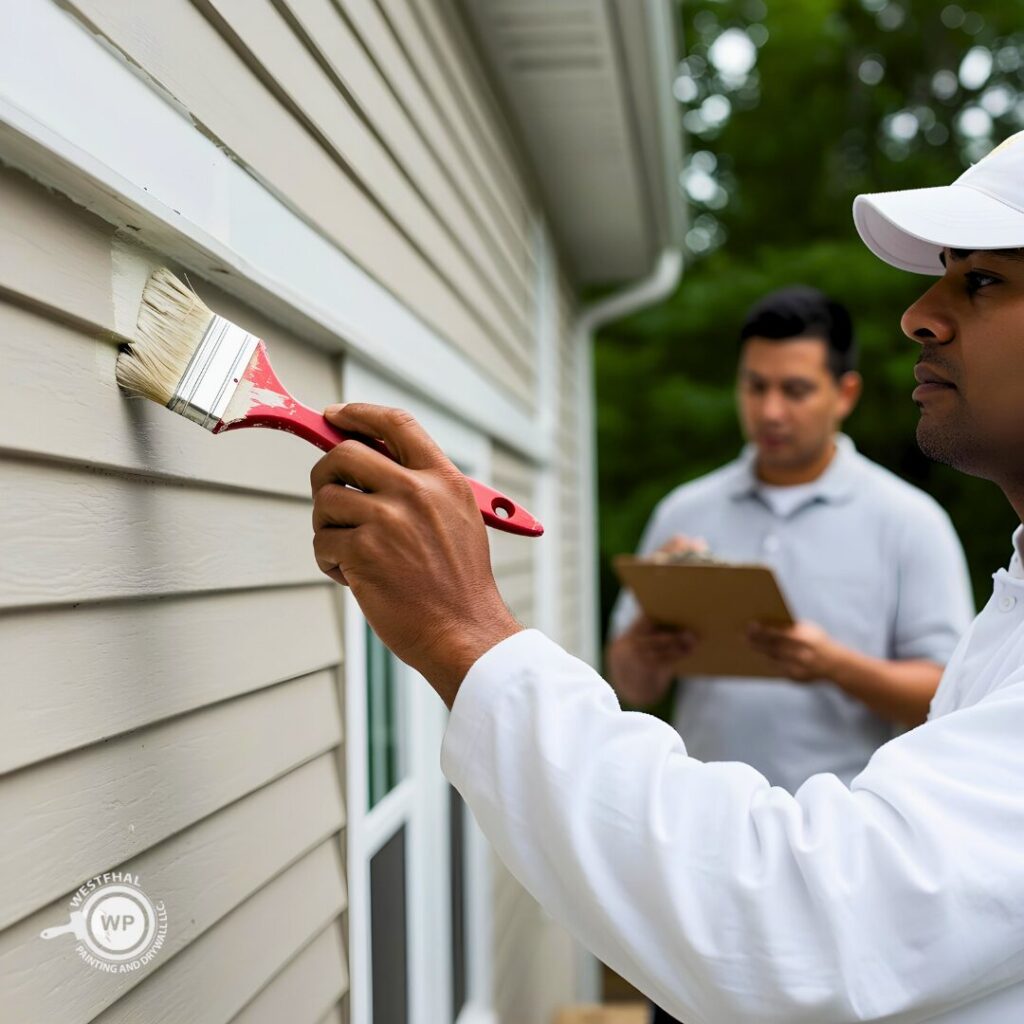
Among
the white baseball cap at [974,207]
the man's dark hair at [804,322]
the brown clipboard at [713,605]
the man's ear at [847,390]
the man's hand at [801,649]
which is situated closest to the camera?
the white baseball cap at [974,207]

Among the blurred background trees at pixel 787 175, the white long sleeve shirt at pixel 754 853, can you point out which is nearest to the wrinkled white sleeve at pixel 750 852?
the white long sleeve shirt at pixel 754 853

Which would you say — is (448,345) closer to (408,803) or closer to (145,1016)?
(408,803)

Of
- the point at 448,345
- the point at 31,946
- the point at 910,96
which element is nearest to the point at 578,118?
the point at 448,345

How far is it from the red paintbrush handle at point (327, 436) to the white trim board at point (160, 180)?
0.22 metres

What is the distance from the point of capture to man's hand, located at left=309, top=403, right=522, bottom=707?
1.29 m

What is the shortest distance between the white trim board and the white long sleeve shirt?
61cm

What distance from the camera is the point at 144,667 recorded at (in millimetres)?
1318

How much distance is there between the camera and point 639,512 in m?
11.1

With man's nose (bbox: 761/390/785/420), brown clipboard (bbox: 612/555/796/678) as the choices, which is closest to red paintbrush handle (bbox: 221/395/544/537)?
brown clipboard (bbox: 612/555/796/678)

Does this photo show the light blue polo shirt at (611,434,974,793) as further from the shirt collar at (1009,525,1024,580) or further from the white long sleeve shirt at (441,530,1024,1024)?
the white long sleeve shirt at (441,530,1024,1024)

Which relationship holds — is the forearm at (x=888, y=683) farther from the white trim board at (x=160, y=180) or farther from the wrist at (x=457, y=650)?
the wrist at (x=457, y=650)

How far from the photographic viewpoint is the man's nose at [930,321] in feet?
4.94

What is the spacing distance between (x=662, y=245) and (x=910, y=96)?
23.6ft

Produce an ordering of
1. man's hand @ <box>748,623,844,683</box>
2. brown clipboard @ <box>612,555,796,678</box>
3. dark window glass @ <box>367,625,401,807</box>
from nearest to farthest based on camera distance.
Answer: dark window glass @ <box>367,625,401,807</box> < brown clipboard @ <box>612,555,796,678</box> < man's hand @ <box>748,623,844,683</box>
